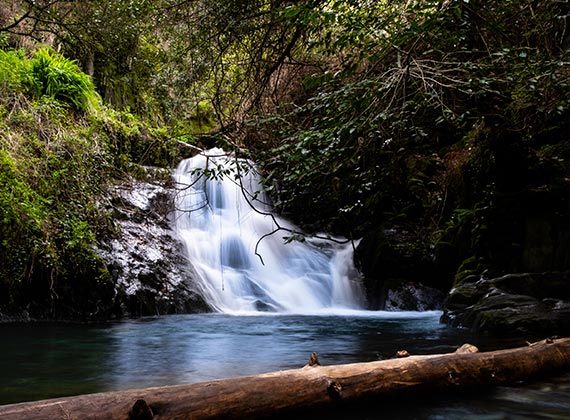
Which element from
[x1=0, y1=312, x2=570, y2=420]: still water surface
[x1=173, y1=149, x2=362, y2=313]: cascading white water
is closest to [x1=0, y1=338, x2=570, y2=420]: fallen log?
[x1=0, y1=312, x2=570, y2=420]: still water surface

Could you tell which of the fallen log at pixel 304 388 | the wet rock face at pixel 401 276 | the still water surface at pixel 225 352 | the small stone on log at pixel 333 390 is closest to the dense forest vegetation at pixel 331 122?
the wet rock face at pixel 401 276

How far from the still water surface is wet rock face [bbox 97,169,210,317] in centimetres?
45

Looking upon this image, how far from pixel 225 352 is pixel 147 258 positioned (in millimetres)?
3783

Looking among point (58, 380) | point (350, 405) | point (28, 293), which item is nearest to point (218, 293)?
point (28, 293)

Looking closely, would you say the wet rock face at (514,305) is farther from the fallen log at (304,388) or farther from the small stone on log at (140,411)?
the small stone on log at (140,411)

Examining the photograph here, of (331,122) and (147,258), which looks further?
(147,258)

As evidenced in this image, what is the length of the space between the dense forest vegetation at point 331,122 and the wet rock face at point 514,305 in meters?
0.71

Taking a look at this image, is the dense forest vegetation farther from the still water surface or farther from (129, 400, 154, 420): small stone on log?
(129, 400, 154, 420): small stone on log

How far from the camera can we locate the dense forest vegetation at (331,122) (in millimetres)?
4949

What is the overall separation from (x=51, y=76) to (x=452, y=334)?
27.1ft

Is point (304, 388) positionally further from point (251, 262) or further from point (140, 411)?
point (251, 262)

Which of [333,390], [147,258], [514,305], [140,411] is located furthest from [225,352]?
[147,258]

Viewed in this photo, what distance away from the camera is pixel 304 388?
2518mm

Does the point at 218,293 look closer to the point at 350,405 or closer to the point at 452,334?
the point at 452,334
